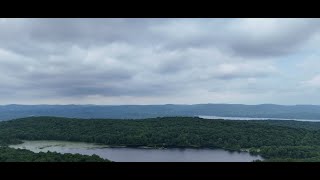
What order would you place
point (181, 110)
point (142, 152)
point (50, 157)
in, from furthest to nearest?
point (181, 110)
point (142, 152)
point (50, 157)

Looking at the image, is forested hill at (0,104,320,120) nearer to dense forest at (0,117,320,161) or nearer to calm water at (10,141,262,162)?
dense forest at (0,117,320,161)

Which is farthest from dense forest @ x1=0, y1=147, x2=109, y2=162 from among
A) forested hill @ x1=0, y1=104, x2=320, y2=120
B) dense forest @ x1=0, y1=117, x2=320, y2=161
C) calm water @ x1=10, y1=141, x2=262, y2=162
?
forested hill @ x1=0, y1=104, x2=320, y2=120

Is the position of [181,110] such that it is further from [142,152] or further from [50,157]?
[50,157]

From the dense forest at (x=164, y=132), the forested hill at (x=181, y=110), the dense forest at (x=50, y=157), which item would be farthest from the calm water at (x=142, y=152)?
the forested hill at (x=181, y=110)

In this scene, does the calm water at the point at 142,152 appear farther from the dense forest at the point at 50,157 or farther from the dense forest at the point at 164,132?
the dense forest at the point at 50,157

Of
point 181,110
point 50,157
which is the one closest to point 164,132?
point 50,157
